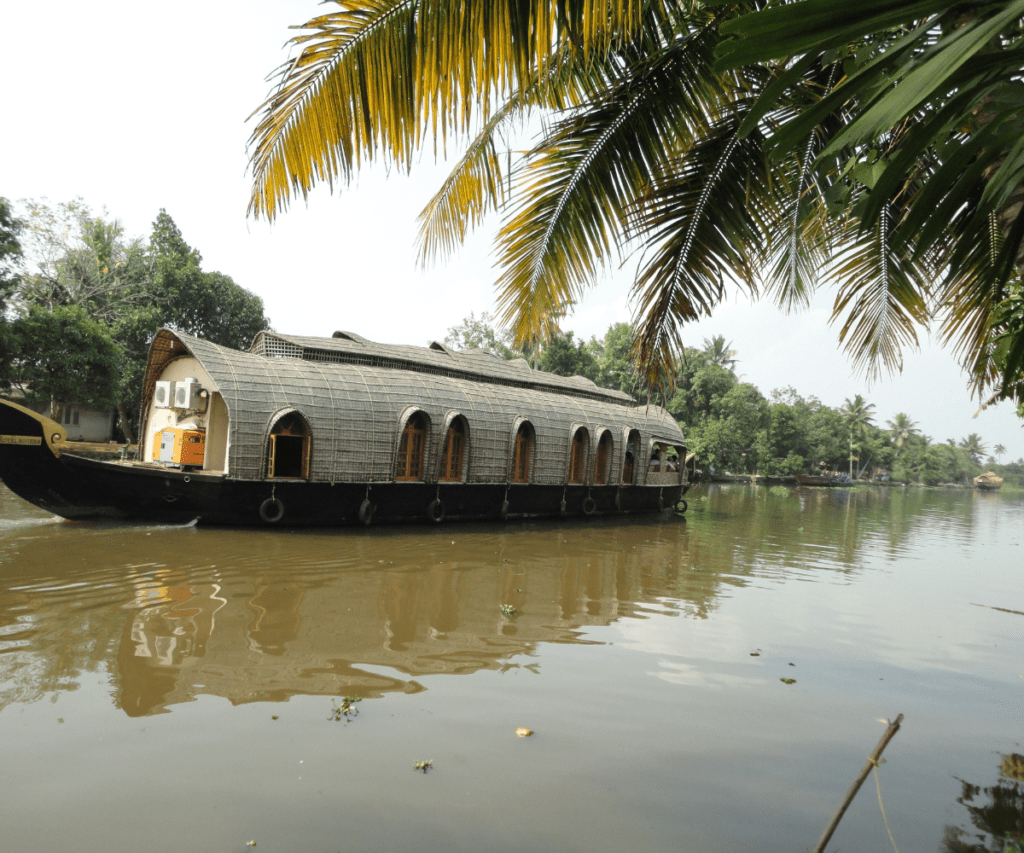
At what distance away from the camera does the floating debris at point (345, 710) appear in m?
3.06

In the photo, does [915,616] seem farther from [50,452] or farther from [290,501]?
[50,452]

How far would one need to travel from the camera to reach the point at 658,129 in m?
3.30

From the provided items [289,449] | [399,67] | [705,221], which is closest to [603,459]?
[289,449]

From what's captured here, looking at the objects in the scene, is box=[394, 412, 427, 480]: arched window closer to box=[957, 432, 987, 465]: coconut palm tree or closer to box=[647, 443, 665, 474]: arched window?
box=[647, 443, 665, 474]: arched window

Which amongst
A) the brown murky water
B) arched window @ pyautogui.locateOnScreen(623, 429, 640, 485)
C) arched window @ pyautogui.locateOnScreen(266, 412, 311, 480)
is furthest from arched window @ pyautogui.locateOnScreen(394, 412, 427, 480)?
arched window @ pyautogui.locateOnScreen(623, 429, 640, 485)

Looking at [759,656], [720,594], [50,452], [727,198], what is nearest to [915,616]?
[720,594]

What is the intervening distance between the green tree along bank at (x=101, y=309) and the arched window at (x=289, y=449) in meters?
9.53

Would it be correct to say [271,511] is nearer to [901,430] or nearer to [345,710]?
[345,710]

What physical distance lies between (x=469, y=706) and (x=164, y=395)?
798 centimetres

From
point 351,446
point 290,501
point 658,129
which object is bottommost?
point 290,501

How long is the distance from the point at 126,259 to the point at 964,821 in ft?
87.0

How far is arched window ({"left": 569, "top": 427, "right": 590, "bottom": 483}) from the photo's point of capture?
1193cm

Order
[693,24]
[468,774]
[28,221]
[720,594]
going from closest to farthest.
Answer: [468,774]
[693,24]
[720,594]
[28,221]

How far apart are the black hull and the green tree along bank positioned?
29.1 ft
